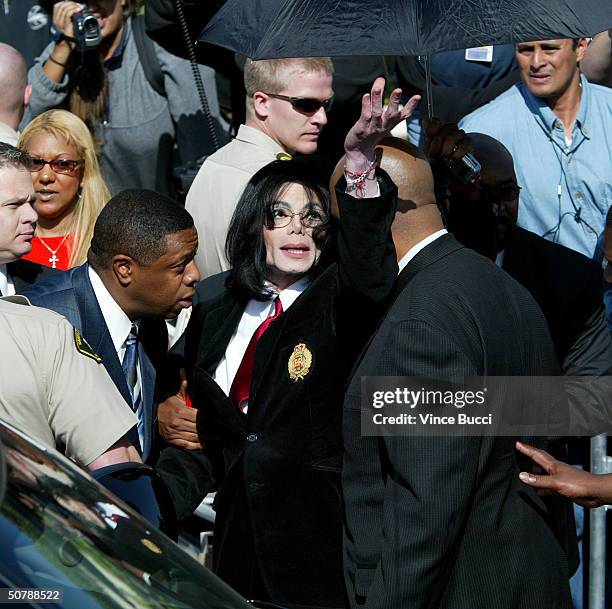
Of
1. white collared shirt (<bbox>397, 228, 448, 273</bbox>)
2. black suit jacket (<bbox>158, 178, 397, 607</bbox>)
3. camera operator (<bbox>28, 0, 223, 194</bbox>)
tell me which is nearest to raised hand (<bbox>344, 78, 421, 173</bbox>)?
white collared shirt (<bbox>397, 228, 448, 273</bbox>)

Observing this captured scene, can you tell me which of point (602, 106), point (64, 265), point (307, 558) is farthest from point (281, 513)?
point (602, 106)

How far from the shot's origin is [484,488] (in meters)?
3.15

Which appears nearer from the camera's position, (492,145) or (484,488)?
(484,488)

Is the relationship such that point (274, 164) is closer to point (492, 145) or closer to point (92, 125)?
point (492, 145)

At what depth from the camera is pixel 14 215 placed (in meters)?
4.32

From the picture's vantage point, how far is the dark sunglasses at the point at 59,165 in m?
5.38

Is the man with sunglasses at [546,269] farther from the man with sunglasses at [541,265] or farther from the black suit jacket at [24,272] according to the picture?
the black suit jacket at [24,272]

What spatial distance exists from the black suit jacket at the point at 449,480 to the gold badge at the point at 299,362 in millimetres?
485

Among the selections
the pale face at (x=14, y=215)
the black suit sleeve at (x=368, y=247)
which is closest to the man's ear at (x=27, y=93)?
the pale face at (x=14, y=215)

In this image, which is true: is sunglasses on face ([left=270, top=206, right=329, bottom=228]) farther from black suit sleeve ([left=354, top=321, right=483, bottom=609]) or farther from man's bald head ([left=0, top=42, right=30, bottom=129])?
man's bald head ([left=0, top=42, right=30, bottom=129])

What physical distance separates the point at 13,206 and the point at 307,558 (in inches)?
66.3

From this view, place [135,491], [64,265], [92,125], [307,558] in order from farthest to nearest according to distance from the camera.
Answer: [92,125] < [64,265] < [307,558] < [135,491]

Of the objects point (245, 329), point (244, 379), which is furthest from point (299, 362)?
point (245, 329)

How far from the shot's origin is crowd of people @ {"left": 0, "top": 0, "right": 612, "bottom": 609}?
316 centimetres
